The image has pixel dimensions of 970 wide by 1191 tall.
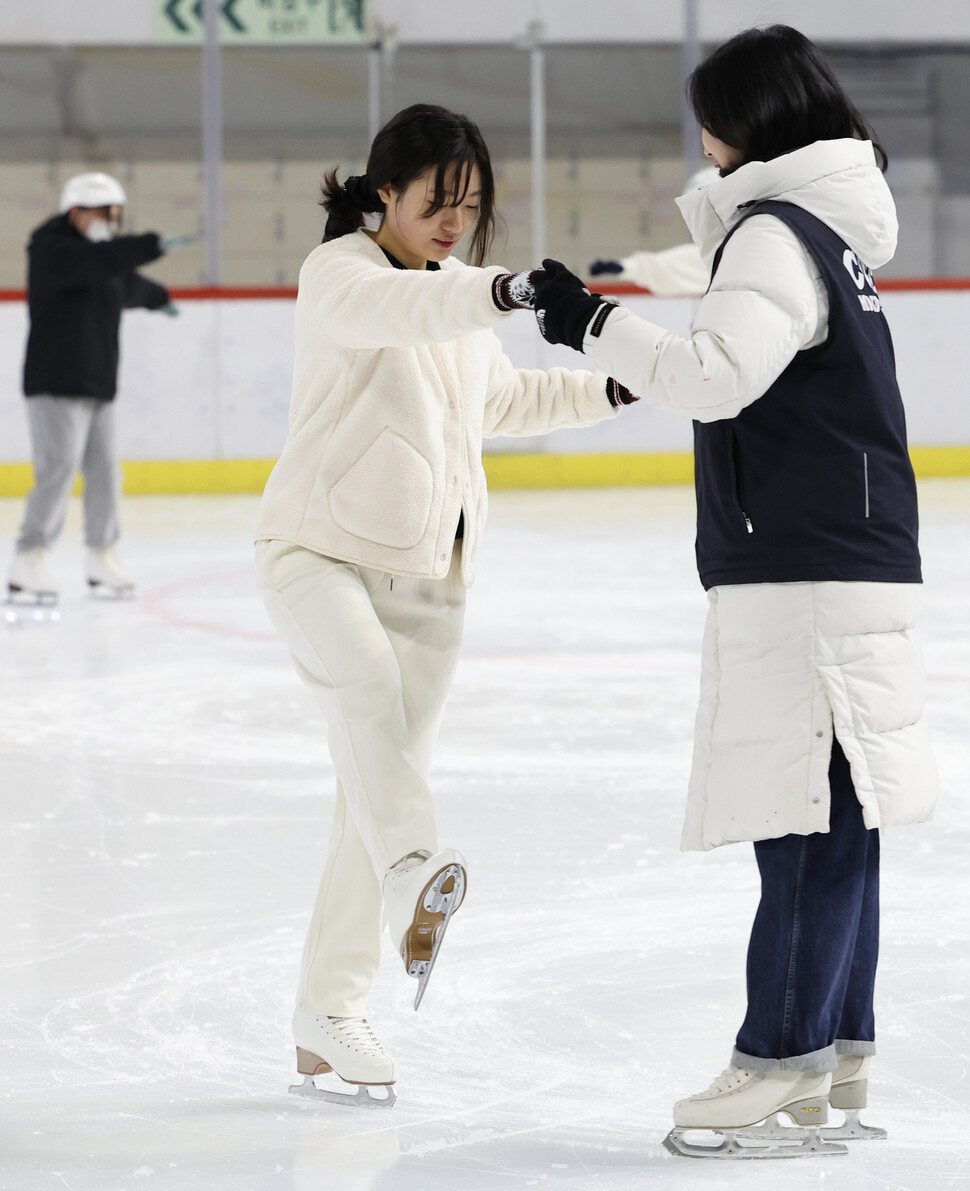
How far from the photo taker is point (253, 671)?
521cm

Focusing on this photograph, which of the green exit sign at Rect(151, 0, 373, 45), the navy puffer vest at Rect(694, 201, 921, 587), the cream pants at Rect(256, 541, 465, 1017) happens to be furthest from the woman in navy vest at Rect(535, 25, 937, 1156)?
the green exit sign at Rect(151, 0, 373, 45)

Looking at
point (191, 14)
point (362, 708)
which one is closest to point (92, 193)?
point (362, 708)

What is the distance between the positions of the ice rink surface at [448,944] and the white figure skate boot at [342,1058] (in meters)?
0.03

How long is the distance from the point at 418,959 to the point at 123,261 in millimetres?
4910

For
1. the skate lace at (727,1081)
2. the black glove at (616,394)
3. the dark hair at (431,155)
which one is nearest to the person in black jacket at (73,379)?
the black glove at (616,394)

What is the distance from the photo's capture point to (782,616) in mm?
1914

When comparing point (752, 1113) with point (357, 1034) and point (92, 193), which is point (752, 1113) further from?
point (92, 193)

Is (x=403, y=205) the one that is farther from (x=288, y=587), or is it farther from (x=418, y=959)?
(x=418, y=959)

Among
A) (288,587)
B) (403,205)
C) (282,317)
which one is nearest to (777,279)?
(403,205)

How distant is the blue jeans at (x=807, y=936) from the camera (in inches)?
76.3

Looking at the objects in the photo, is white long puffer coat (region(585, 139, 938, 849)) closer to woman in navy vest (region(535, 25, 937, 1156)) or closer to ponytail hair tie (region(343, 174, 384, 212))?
woman in navy vest (region(535, 25, 937, 1156))

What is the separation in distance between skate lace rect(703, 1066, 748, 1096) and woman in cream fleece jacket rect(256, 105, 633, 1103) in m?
0.39

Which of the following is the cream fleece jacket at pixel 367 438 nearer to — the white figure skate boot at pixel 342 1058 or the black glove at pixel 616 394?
the black glove at pixel 616 394

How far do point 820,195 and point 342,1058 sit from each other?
1.13m
